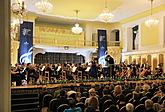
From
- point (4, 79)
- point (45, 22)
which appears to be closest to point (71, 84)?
point (4, 79)

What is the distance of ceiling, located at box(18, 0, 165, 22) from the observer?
657 inches

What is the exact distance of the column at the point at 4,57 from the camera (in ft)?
2.77

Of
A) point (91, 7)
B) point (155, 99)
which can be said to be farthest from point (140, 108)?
point (91, 7)

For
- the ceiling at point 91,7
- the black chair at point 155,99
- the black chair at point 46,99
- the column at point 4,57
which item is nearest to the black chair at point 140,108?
the black chair at point 155,99

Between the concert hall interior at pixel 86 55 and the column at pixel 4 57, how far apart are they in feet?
14.8

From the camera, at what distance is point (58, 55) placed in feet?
75.7

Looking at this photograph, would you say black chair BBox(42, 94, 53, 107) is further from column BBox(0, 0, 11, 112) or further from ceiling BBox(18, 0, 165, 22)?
ceiling BBox(18, 0, 165, 22)

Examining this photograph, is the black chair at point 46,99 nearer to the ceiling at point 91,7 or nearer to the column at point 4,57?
the column at point 4,57

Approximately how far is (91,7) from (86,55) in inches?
249

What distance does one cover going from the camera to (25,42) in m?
17.9

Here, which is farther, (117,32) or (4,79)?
(117,32)

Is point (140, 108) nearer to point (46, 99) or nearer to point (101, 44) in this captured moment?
point (46, 99)

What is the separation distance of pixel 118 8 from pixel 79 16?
412 cm

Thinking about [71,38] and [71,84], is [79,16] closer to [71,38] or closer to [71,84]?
[71,38]
